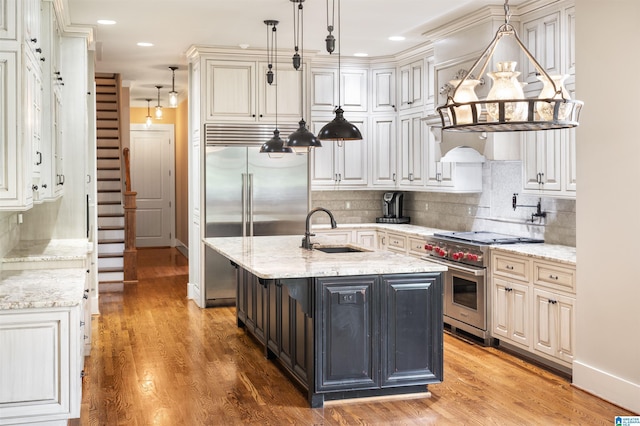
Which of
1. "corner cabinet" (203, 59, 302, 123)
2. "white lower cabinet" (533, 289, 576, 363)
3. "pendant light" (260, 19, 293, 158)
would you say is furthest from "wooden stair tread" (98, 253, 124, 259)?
"white lower cabinet" (533, 289, 576, 363)

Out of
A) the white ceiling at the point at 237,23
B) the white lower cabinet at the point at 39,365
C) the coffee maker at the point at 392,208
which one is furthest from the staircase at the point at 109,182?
the white lower cabinet at the point at 39,365

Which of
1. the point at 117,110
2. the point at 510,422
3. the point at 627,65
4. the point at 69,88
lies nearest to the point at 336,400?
the point at 510,422

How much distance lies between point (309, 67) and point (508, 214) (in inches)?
112

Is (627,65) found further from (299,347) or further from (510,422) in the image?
(299,347)

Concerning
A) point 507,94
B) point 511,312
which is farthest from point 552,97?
point 511,312

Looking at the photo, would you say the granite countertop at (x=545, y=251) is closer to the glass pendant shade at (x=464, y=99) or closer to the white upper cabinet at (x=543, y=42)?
the white upper cabinet at (x=543, y=42)

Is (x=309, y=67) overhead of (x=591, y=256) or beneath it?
overhead

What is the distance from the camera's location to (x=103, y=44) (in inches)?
300

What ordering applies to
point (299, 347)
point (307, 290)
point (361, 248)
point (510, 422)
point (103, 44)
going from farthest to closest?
point (103, 44) → point (361, 248) → point (299, 347) → point (307, 290) → point (510, 422)

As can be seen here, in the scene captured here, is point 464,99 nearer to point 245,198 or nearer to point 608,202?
point 608,202

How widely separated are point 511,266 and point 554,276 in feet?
1.64

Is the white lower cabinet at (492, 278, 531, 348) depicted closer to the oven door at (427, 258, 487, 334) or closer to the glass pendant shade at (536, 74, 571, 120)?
the oven door at (427, 258, 487, 334)

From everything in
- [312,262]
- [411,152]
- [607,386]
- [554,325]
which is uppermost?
[411,152]

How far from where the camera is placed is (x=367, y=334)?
4504 mm
